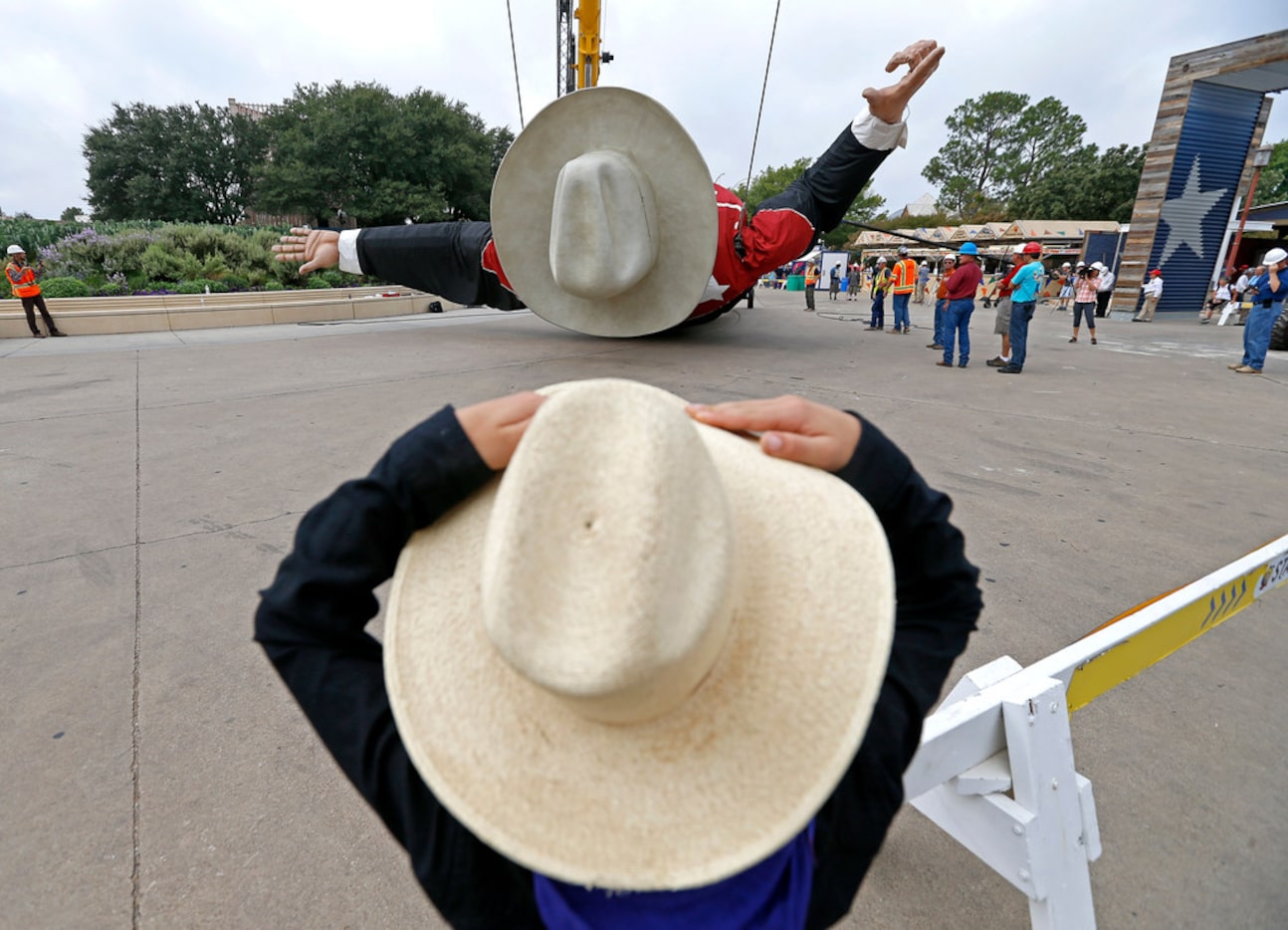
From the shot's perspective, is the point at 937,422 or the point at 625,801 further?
the point at 937,422

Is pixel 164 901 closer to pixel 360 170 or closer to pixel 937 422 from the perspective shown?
pixel 937 422

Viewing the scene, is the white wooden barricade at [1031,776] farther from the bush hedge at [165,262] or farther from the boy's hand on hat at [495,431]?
the bush hedge at [165,262]

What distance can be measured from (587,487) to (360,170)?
37.5m

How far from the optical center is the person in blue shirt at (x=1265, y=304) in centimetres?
756

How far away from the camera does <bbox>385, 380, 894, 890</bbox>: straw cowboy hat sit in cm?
58

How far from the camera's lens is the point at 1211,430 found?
205 inches

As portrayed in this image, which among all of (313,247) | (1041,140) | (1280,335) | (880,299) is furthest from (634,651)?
(1041,140)

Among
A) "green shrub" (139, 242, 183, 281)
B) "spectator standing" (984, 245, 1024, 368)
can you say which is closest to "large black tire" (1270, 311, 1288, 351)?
"spectator standing" (984, 245, 1024, 368)

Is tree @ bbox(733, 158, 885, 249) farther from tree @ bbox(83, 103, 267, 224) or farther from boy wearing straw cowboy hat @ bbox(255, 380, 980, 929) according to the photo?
boy wearing straw cowboy hat @ bbox(255, 380, 980, 929)

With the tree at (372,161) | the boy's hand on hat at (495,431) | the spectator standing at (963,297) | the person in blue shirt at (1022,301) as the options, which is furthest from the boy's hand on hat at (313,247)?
the tree at (372,161)

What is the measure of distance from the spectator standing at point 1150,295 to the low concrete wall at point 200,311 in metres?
17.0

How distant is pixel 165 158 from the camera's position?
3588 centimetres

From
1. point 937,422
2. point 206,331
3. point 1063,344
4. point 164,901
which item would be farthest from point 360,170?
point 164,901

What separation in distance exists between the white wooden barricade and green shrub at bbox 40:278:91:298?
15939mm
